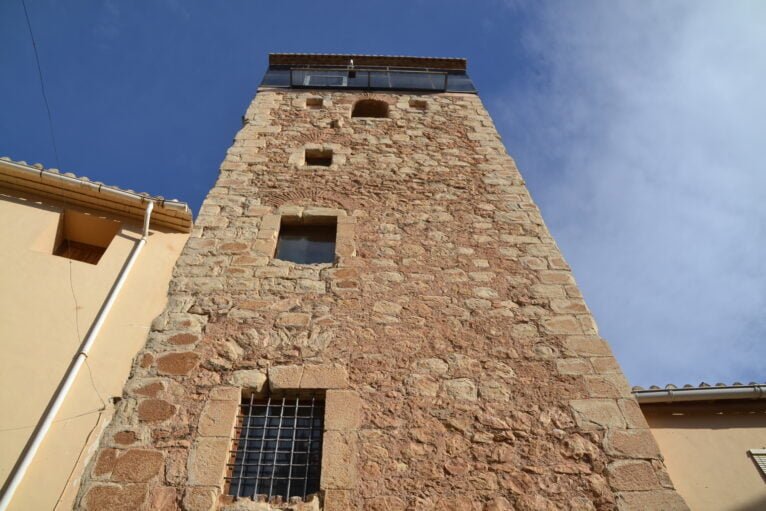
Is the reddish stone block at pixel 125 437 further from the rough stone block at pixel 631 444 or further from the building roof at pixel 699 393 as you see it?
the building roof at pixel 699 393

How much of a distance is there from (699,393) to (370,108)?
18.4 feet

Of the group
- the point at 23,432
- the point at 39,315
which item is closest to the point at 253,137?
the point at 39,315

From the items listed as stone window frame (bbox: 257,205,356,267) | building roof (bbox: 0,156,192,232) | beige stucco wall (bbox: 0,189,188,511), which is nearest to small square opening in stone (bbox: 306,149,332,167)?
stone window frame (bbox: 257,205,356,267)

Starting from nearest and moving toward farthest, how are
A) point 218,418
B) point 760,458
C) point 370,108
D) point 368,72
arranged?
point 218,418 < point 760,458 < point 370,108 < point 368,72

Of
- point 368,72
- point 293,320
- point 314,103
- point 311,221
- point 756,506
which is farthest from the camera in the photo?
point 368,72

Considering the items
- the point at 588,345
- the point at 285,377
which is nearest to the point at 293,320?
the point at 285,377

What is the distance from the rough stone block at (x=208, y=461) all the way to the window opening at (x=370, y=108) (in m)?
5.65

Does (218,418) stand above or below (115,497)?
above

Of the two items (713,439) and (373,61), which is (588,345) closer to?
(713,439)

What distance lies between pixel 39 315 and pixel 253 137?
3.25 metres

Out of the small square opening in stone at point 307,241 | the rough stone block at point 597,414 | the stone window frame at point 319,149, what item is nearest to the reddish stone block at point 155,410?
the small square opening in stone at point 307,241

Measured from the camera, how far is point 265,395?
140 inches

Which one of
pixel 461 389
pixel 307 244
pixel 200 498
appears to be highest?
pixel 307 244

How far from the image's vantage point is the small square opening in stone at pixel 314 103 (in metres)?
7.61
